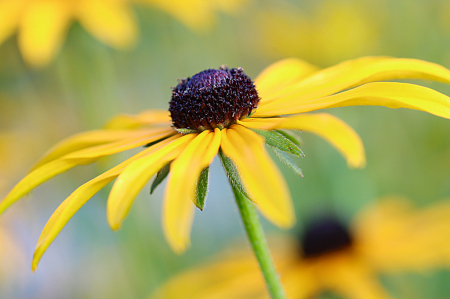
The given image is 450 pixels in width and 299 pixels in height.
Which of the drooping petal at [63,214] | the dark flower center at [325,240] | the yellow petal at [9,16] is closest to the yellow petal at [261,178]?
the drooping petal at [63,214]

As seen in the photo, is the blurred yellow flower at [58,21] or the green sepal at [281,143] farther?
the blurred yellow flower at [58,21]

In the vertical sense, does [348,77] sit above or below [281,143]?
above

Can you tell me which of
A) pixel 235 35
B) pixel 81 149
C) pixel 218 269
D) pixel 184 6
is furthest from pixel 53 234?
pixel 235 35

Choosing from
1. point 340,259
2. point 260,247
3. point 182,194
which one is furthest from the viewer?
point 340,259

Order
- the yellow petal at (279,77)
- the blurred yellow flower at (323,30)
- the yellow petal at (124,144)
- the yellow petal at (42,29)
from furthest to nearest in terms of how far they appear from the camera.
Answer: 1. the blurred yellow flower at (323,30)
2. the yellow petal at (42,29)
3. the yellow petal at (279,77)
4. the yellow petal at (124,144)

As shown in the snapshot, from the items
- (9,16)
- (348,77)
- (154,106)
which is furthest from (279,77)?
(154,106)

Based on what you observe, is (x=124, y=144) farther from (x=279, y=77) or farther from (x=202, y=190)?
(x=279, y=77)

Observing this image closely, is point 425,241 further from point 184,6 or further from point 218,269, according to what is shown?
Answer: point 184,6

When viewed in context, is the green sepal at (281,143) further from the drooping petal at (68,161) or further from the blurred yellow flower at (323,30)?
the blurred yellow flower at (323,30)
